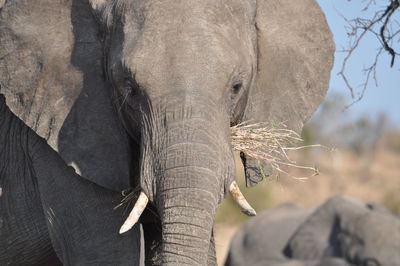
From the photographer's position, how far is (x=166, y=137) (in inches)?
158

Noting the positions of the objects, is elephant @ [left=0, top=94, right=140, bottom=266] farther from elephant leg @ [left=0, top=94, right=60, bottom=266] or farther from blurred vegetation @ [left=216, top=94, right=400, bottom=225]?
blurred vegetation @ [left=216, top=94, right=400, bottom=225]

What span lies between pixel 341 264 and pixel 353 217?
0.54m

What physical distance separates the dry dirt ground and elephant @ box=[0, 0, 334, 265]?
8.28 meters

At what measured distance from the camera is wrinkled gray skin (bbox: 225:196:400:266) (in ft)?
34.4

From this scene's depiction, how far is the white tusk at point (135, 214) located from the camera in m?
3.94

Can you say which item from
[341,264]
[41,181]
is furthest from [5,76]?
[341,264]

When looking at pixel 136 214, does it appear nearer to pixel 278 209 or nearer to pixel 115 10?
pixel 115 10

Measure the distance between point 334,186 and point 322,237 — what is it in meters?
15.1

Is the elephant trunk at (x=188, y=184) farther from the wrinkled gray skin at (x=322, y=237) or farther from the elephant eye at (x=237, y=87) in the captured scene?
the wrinkled gray skin at (x=322, y=237)

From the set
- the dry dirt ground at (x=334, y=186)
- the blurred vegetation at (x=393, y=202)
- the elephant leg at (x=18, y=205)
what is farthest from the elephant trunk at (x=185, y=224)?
the blurred vegetation at (x=393, y=202)

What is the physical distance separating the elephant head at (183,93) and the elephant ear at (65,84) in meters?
0.10

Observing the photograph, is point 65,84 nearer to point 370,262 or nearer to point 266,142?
point 266,142

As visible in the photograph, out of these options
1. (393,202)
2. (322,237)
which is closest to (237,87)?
(322,237)

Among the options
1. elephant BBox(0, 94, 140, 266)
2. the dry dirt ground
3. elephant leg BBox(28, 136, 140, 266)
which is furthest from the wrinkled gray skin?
elephant leg BBox(28, 136, 140, 266)
